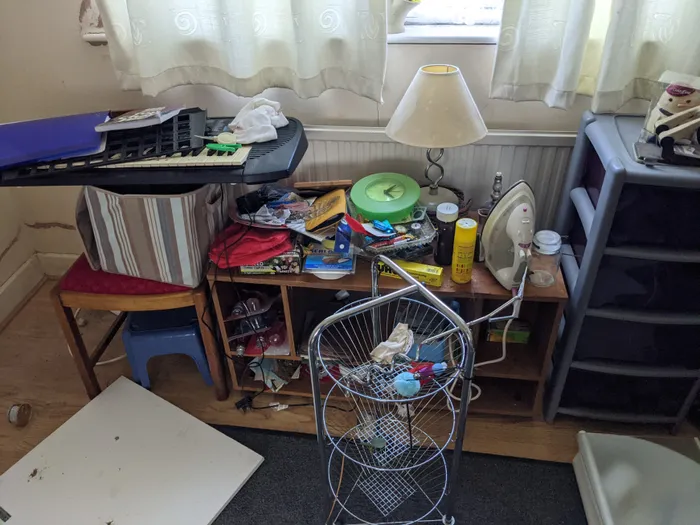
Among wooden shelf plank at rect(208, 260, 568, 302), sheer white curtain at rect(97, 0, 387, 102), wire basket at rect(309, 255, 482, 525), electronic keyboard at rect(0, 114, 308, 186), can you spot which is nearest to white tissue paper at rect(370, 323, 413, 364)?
wire basket at rect(309, 255, 482, 525)

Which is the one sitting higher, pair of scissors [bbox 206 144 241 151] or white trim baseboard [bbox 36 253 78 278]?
pair of scissors [bbox 206 144 241 151]

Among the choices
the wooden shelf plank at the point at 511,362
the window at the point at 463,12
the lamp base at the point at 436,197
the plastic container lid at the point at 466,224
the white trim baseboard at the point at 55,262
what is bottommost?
the white trim baseboard at the point at 55,262

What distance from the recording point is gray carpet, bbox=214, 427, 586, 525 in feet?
4.72

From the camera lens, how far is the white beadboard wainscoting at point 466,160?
1.60m

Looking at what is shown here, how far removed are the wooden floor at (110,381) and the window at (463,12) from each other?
113 centimetres

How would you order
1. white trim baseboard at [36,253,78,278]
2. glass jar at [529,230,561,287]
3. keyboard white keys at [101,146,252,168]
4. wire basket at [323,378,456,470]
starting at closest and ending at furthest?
keyboard white keys at [101,146,252,168] < glass jar at [529,230,561,287] < wire basket at [323,378,456,470] < white trim baseboard at [36,253,78,278]

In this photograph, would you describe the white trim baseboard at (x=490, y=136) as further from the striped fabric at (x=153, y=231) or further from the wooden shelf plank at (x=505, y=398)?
the wooden shelf plank at (x=505, y=398)

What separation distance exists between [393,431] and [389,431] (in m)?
0.01

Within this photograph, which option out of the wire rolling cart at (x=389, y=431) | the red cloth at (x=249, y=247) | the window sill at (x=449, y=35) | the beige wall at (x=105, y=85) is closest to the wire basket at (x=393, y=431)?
the wire rolling cart at (x=389, y=431)

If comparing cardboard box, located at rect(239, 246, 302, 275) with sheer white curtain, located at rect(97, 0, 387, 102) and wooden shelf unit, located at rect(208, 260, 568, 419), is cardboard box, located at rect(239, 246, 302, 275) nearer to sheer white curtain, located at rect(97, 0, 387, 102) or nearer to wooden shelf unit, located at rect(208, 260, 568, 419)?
wooden shelf unit, located at rect(208, 260, 568, 419)

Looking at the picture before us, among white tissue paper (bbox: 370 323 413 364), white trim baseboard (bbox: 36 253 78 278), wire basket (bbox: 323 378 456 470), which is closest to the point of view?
white tissue paper (bbox: 370 323 413 364)

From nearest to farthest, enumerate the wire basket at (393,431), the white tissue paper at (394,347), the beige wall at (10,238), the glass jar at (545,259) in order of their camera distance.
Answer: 1. the white tissue paper at (394,347)
2. the glass jar at (545,259)
3. the wire basket at (393,431)
4. the beige wall at (10,238)

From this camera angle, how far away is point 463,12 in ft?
5.24

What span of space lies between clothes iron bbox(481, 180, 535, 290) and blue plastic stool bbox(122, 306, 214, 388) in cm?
86
